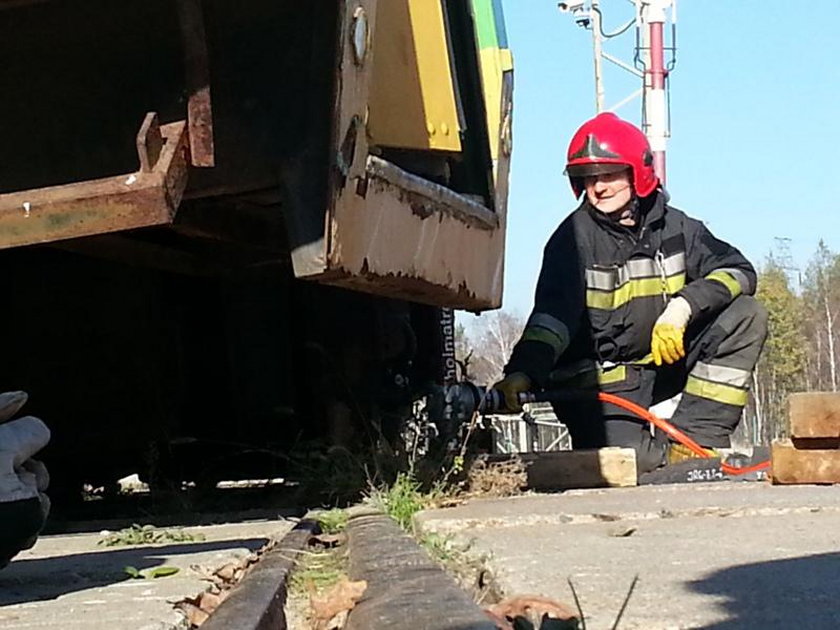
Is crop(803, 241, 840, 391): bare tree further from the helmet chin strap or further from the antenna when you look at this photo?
the helmet chin strap

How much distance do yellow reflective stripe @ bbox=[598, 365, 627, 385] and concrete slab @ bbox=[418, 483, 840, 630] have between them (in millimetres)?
2203

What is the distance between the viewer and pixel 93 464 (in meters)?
4.71

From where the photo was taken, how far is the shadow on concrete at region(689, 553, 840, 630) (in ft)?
5.44

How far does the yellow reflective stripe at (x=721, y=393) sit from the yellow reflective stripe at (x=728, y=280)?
383 mm

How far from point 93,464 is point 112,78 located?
5.56ft

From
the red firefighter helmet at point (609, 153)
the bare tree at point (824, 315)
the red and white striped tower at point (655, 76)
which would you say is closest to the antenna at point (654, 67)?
the red and white striped tower at point (655, 76)

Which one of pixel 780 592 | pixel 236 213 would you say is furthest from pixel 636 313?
pixel 780 592

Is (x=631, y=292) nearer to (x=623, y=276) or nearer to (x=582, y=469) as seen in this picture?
(x=623, y=276)

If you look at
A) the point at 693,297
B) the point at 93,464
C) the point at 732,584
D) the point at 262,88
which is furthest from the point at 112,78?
the point at 693,297

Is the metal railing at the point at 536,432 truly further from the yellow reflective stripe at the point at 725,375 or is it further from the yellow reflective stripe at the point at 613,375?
the yellow reflective stripe at the point at 725,375

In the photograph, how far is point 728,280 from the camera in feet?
20.2

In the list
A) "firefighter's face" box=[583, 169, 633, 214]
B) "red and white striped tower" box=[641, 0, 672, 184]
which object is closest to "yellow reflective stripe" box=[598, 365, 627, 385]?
"firefighter's face" box=[583, 169, 633, 214]

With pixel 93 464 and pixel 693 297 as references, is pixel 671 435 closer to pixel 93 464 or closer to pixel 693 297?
pixel 693 297

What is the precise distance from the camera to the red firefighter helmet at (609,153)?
6.35 m
